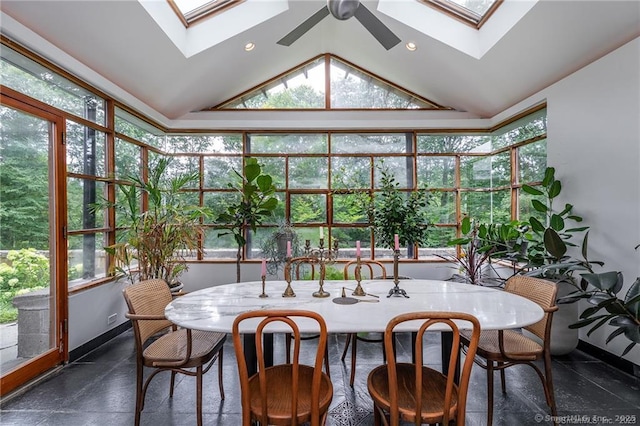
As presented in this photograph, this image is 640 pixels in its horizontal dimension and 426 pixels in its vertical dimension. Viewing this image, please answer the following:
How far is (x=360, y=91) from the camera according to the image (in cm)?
461

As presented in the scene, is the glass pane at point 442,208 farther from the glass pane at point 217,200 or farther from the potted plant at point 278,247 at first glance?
the glass pane at point 217,200

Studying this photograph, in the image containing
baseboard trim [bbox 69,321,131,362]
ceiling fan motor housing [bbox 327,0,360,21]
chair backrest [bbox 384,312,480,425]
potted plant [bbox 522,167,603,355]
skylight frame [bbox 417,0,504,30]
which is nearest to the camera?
chair backrest [bbox 384,312,480,425]

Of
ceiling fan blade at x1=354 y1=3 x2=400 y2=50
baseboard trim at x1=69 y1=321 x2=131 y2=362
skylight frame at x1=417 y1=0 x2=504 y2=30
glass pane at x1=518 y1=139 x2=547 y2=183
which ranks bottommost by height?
baseboard trim at x1=69 y1=321 x2=131 y2=362

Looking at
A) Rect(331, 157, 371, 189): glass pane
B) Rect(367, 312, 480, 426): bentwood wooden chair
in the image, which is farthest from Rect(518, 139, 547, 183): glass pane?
Rect(367, 312, 480, 426): bentwood wooden chair

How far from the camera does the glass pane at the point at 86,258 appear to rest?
9.41 ft

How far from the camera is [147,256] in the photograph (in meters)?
3.12

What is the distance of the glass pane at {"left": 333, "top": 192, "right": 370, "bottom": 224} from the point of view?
4.62m

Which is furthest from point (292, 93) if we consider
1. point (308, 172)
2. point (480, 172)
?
point (480, 172)

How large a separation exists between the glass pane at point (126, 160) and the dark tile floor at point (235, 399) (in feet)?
7.00

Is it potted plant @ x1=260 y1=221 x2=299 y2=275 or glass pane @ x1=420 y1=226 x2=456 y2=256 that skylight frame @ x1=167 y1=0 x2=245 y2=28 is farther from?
glass pane @ x1=420 y1=226 x2=456 y2=256

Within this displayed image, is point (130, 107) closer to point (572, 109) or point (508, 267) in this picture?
point (572, 109)

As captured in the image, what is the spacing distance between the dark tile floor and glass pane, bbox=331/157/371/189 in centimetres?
266

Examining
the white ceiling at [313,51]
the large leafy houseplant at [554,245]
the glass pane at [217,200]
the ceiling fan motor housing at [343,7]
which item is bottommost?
the large leafy houseplant at [554,245]

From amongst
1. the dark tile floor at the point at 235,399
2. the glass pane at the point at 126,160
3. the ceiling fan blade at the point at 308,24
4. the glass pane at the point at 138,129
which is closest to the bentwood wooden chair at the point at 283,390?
the dark tile floor at the point at 235,399
